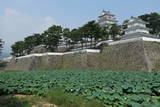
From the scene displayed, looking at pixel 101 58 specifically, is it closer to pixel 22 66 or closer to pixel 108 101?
pixel 22 66

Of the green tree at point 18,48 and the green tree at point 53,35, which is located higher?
the green tree at point 53,35

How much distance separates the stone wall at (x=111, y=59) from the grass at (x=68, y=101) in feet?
46.6

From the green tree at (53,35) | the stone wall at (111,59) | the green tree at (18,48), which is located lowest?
the stone wall at (111,59)

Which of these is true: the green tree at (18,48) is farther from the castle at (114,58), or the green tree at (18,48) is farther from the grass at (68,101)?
the grass at (68,101)

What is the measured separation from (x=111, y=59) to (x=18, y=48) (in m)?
24.8

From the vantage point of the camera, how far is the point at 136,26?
33.9 meters

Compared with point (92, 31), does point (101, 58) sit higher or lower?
lower

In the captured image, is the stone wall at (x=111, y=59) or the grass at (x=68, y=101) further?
the stone wall at (x=111, y=59)

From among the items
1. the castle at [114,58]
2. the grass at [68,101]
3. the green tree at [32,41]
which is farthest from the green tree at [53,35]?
the grass at [68,101]

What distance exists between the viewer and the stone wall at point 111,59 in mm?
21828

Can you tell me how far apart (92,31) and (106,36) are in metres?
2.59

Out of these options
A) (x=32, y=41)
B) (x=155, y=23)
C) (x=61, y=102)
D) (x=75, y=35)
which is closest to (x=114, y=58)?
(x=75, y=35)

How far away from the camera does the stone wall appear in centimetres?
2183

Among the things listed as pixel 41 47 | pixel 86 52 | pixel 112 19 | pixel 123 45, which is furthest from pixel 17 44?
pixel 123 45
